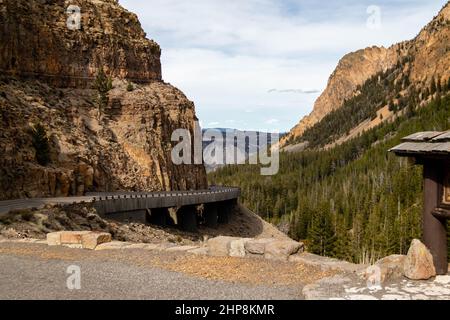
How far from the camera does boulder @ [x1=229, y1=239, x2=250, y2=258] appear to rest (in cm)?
1571

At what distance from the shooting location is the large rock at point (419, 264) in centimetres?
1150

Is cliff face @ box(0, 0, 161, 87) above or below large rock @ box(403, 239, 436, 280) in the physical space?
above

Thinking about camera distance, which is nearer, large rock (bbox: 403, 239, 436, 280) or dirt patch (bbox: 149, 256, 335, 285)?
large rock (bbox: 403, 239, 436, 280)

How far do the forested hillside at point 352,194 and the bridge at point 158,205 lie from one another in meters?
13.8

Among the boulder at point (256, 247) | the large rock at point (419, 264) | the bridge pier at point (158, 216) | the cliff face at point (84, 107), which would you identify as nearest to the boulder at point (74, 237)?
the boulder at point (256, 247)

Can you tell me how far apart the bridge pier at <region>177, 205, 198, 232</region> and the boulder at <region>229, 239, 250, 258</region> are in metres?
42.9

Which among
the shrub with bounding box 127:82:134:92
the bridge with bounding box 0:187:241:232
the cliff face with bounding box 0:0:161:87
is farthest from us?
the shrub with bounding box 127:82:134:92

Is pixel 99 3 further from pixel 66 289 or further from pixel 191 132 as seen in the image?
pixel 66 289

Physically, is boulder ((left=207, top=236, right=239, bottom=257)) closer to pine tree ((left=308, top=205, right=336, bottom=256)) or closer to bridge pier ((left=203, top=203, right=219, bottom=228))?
bridge pier ((left=203, top=203, right=219, bottom=228))

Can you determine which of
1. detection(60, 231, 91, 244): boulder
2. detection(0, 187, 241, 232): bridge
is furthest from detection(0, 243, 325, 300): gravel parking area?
detection(0, 187, 241, 232): bridge

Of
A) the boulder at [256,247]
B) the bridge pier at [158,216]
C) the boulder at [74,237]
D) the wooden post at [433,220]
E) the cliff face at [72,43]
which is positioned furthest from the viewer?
the cliff face at [72,43]

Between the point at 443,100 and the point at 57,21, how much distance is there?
135 m

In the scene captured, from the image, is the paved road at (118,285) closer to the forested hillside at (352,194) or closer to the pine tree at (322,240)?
the forested hillside at (352,194)

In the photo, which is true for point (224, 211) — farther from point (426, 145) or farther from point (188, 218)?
point (426, 145)
